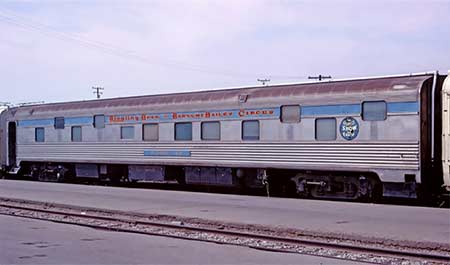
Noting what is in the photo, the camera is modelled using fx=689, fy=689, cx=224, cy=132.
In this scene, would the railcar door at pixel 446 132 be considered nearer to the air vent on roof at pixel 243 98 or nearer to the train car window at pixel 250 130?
the train car window at pixel 250 130

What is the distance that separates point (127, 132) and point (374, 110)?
10.4m

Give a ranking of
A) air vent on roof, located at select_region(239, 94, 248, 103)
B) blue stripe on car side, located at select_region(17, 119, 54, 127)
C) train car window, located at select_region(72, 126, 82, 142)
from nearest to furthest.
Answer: air vent on roof, located at select_region(239, 94, 248, 103), train car window, located at select_region(72, 126, 82, 142), blue stripe on car side, located at select_region(17, 119, 54, 127)

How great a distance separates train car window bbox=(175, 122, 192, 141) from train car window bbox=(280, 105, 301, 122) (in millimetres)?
3979

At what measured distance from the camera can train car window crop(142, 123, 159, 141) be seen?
24.4 metres

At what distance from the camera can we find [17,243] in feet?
38.1

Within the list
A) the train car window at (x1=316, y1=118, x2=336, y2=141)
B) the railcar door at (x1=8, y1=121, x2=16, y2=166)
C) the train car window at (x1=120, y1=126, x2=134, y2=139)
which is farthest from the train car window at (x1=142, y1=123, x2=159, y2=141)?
the railcar door at (x1=8, y1=121, x2=16, y2=166)

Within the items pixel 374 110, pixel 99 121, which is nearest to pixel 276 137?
pixel 374 110

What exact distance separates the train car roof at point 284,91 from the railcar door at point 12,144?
5.13m

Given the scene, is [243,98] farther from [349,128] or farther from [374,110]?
[374,110]

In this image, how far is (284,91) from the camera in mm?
20484

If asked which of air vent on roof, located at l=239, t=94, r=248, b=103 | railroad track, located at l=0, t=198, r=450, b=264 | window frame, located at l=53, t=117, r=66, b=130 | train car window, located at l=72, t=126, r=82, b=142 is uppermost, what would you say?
air vent on roof, located at l=239, t=94, r=248, b=103

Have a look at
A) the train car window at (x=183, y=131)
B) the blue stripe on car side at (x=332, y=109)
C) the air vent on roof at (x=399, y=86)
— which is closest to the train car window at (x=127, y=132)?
the train car window at (x=183, y=131)

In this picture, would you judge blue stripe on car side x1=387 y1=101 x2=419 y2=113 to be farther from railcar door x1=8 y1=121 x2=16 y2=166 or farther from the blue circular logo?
railcar door x1=8 y1=121 x2=16 y2=166

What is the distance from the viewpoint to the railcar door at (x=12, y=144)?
31734 mm
